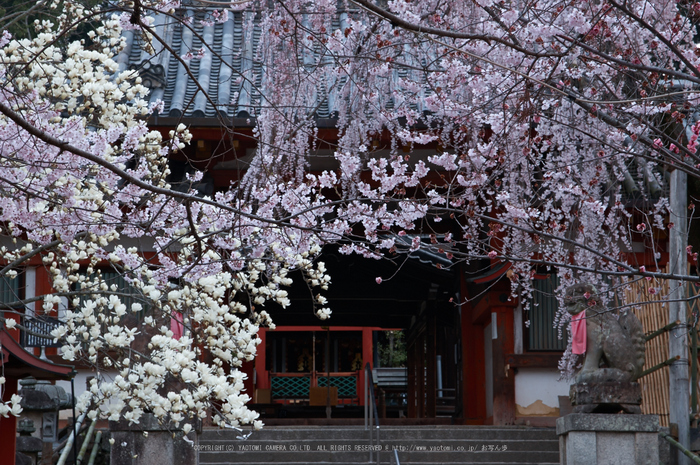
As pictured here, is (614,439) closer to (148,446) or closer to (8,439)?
(148,446)

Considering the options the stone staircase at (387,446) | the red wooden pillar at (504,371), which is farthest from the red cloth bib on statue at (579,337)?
the red wooden pillar at (504,371)

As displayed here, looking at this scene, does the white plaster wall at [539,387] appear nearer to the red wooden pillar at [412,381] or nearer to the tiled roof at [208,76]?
the tiled roof at [208,76]

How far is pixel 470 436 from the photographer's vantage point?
29.1 feet

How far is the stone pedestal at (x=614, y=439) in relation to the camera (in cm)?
681

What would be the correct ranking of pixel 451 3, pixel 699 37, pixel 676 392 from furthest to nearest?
pixel 699 37 → pixel 676 392 → pixel 451 3

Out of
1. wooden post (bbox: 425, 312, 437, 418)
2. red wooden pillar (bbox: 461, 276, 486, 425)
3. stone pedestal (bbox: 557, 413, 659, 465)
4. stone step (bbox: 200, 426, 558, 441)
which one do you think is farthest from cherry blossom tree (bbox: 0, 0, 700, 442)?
wooden post (bbox: 425, 312, 437, 418)

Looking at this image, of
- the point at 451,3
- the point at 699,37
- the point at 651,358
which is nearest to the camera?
the point at 451,3

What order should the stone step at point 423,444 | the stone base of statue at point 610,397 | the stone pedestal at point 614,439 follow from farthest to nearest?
the stone step at point 423,444 < the stone base of statue at point 610,397 < the stone pedestal at point 614,439

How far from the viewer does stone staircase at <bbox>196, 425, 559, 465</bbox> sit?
8375 millimetres

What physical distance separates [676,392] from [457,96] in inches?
129

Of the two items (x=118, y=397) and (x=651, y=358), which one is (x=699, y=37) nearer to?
(x=651, y=358)

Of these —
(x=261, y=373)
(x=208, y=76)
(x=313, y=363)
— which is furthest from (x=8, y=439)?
(x=313, y=363)

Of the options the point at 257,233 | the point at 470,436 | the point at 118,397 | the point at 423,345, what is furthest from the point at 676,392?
the point at 423,345

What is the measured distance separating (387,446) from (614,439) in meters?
2.66
